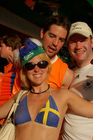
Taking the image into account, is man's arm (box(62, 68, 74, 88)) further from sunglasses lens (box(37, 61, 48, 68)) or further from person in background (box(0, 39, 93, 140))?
sunglasses lens (box(37, 61, 48, 68))

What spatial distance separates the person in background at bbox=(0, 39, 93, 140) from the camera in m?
2.00

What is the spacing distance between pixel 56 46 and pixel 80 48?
35 cm

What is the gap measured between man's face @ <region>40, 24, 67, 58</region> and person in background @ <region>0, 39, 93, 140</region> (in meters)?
0.50

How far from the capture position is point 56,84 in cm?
259

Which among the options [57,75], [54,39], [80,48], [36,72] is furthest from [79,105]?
[54,39]

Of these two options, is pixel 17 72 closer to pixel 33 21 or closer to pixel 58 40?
pixel 58 40

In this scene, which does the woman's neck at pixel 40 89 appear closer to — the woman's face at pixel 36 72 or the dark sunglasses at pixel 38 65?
the woman's face at pixel 36 72

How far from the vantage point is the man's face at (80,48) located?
102 inches

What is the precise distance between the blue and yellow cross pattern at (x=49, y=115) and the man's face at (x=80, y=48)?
0.89 meters

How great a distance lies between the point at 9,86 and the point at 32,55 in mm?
804

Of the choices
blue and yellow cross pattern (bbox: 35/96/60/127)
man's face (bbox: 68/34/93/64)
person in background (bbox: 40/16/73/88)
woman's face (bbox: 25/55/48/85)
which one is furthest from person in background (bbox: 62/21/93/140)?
woman's face (bbox: 25/55/48/85)

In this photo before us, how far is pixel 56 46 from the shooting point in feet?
8.74

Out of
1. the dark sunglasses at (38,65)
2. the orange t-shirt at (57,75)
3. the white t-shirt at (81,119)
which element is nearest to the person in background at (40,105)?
the dark sunglasses at (38,65)

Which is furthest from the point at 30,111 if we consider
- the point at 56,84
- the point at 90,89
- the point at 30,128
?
the point at 90,89
